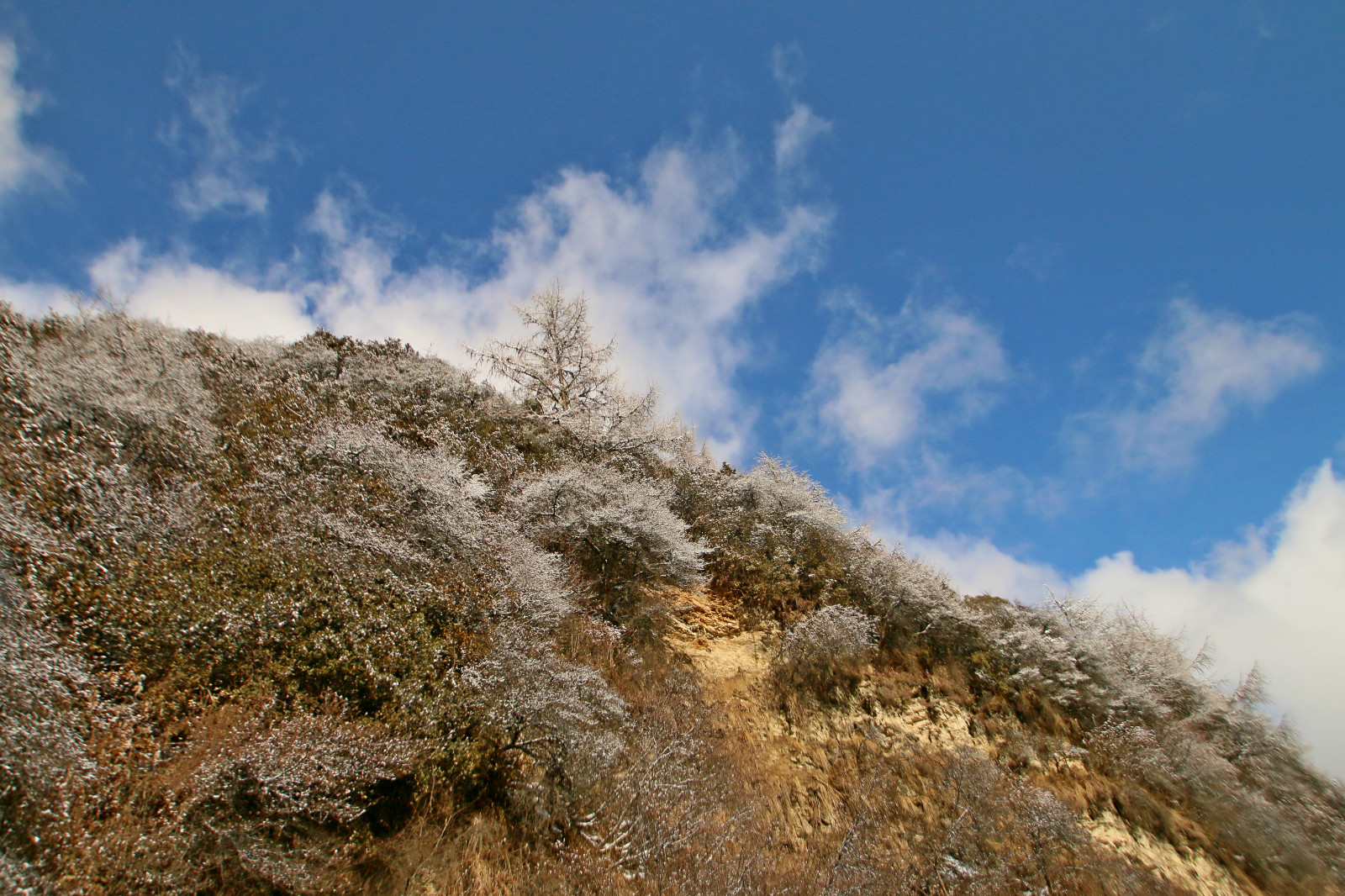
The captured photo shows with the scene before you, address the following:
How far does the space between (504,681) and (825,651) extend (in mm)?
7889

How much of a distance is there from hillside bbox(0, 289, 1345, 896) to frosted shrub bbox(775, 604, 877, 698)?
0.07 metres

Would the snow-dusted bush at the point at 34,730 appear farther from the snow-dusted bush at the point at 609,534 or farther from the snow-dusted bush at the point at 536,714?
the snow-dusted bush at the point at 609,534

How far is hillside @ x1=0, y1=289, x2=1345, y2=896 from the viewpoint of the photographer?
16.8ft

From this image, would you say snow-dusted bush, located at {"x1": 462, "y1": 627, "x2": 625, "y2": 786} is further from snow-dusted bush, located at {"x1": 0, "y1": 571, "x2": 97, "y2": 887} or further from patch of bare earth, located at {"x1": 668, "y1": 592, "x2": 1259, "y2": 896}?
patch of bare earth, located at {"x1": 668, "y1": 592, "x2": 1259, "y2": 896}

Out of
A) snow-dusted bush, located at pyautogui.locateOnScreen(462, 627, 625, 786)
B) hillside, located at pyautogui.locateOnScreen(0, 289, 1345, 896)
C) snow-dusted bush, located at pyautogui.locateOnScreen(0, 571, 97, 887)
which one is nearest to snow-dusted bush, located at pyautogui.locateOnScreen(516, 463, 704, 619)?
hillside, located at pyautogui.locateOnScreen(0, 289, 1345, 896)

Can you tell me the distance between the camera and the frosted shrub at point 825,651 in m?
12.0

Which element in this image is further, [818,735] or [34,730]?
[818,735]

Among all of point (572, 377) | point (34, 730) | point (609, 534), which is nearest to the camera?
point (34, 730)

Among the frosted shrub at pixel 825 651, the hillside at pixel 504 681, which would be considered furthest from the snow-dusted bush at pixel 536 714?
the frosted shrub at pixel 825 651

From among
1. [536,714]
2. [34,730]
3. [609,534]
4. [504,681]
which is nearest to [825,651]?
[609,534]

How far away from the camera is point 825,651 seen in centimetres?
1250

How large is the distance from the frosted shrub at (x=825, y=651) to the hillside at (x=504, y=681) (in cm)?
7

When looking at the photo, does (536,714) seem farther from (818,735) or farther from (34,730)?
(818,735)

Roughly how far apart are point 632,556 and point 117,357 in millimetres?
9114
